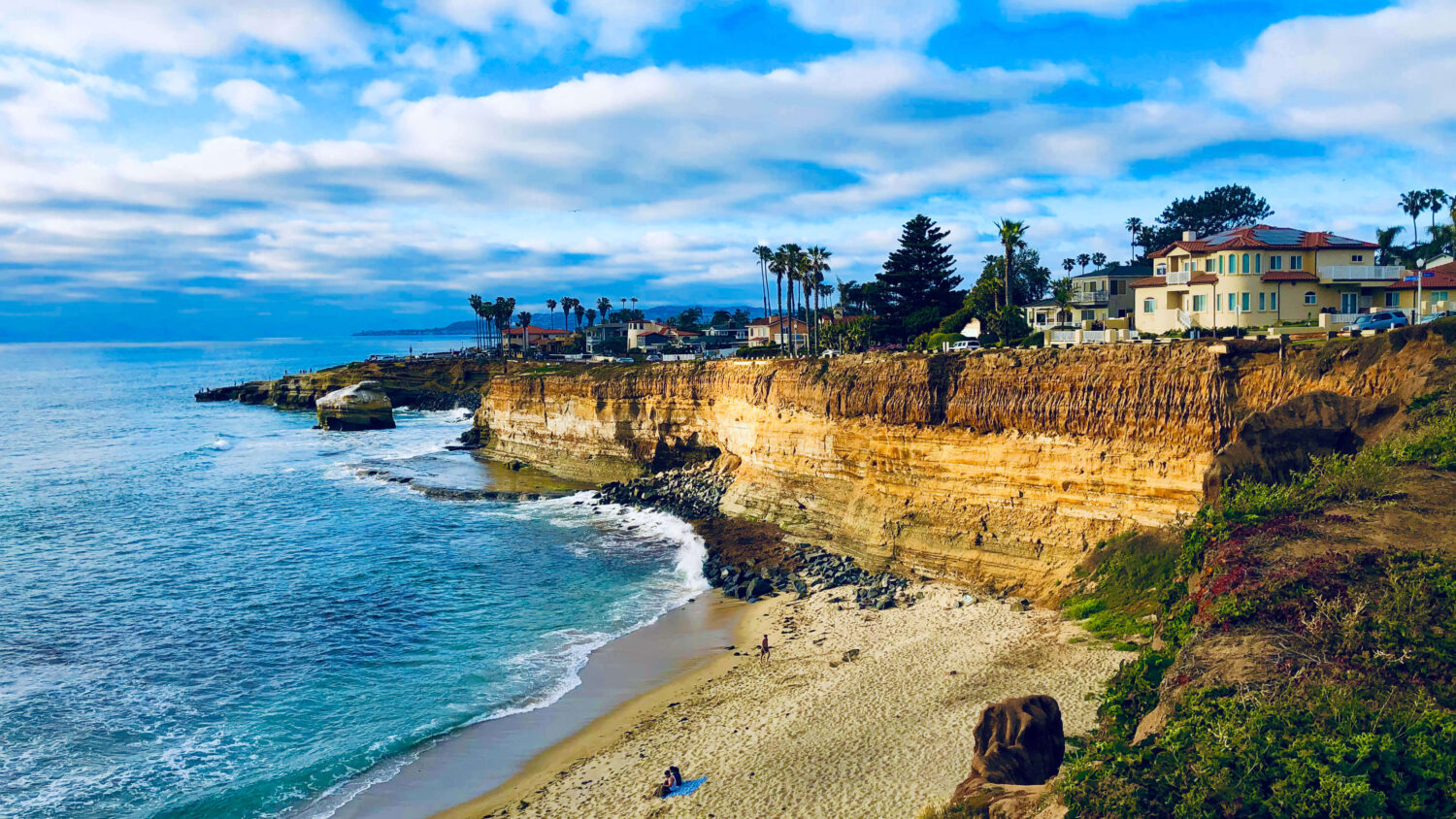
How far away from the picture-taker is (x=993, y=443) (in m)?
34.3

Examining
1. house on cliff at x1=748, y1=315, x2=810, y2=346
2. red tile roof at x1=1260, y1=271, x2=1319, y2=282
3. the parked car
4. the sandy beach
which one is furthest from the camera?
house on cliff at x1=748, y1=315, x2=810, y2=346

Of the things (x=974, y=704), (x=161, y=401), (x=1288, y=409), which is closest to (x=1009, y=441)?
(x=1288, y=409)

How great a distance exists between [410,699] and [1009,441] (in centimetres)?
2430

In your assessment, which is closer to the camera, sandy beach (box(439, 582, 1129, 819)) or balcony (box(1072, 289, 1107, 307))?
sandy beach (box(439, 582, 1129, 819))

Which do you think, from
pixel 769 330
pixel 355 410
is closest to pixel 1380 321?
pixel 769 330

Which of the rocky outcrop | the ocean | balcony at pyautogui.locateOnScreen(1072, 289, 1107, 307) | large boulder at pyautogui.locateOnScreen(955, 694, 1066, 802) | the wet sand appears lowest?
the wet sand

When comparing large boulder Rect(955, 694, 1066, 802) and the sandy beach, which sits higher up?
large boulder Rect(955, 694, 1066, 802)

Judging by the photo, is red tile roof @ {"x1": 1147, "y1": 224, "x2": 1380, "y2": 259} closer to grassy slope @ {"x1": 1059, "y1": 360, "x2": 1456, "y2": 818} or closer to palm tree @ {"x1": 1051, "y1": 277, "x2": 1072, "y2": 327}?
palm tree @ {"x1": 1051, "y1": 277, "x2": 1072, "y2": 327}

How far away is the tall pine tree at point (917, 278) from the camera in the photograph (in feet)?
243

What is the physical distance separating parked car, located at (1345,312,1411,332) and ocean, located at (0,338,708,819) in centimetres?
2952

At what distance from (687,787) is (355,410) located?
86.1m

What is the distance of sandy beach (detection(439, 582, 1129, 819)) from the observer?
64.2 feet

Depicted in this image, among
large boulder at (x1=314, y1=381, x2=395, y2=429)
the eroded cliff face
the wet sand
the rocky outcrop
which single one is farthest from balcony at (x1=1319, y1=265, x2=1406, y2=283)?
the rocky outcrop

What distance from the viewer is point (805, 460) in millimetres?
43156
